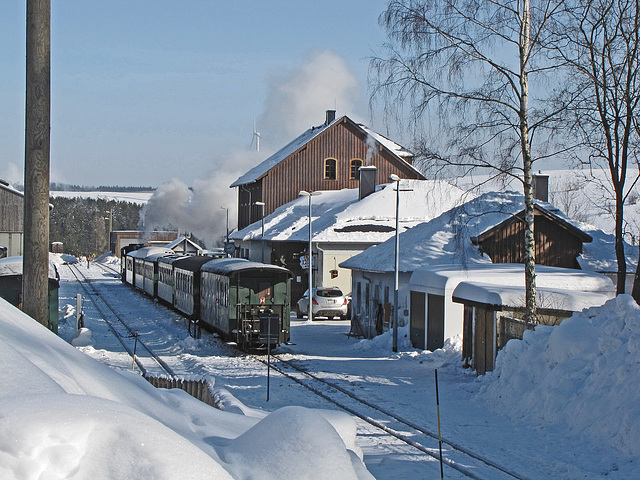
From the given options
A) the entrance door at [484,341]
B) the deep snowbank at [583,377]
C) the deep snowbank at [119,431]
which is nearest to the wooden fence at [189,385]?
the deep snowbank at [119,431]

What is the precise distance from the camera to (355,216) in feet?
147

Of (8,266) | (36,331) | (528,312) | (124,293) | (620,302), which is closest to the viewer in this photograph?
(36,331)

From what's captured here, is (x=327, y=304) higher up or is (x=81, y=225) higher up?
(x=81, y=225)

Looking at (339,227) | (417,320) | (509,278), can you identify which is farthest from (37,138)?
(339,227)

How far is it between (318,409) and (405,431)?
209 inches

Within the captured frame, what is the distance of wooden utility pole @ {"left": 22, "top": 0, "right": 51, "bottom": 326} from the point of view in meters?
8.75

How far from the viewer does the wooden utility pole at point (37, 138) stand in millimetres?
8750

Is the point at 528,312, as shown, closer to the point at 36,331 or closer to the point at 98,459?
the point at 36,331

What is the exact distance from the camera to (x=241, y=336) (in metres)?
24.6

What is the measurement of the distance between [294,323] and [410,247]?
9.06m

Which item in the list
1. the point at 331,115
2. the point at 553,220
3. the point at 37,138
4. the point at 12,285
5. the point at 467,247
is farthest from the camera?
the point at 331,115

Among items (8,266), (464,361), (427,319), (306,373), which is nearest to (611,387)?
(464,361)

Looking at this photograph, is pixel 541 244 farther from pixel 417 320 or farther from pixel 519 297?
pixel 519 297

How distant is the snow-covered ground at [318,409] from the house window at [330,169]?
30117 mm
